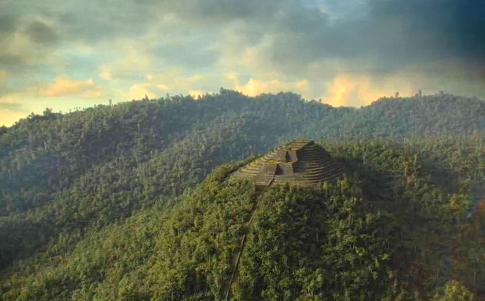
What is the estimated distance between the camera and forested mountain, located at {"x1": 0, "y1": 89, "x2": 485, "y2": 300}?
53.6ft

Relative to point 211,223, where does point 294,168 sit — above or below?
above

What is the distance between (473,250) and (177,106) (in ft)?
189

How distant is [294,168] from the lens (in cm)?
2184

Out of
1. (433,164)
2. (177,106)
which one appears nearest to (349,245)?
(433,164)

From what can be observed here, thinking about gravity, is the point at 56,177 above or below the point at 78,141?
below

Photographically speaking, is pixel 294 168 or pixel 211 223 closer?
pixel 211 223

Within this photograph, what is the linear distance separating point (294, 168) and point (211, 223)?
6.07 meters

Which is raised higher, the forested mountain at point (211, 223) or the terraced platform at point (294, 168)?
the terraced platform at point (294, 168)

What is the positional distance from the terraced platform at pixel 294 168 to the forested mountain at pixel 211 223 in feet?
4.04

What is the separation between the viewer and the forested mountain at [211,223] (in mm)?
16328

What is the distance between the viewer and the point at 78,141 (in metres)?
44.9

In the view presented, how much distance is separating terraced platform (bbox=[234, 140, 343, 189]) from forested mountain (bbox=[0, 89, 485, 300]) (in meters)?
1.23

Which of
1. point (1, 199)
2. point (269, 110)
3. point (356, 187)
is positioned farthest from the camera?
point (269, 110)

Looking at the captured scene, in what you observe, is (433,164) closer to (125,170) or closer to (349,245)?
(349,245)
